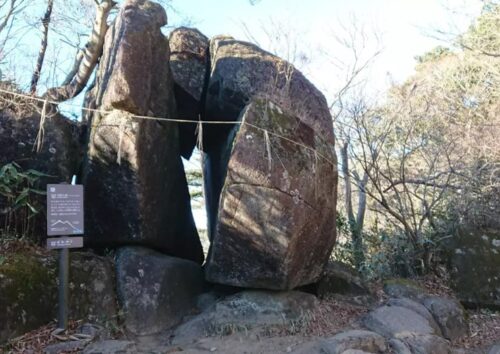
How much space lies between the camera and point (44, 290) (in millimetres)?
6133

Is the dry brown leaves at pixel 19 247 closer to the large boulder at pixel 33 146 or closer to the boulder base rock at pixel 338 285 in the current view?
the large boulder at pixel 33 146

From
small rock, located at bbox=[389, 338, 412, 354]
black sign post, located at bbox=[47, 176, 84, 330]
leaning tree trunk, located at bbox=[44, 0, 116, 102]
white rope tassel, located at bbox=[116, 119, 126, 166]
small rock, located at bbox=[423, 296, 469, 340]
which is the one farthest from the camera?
leaning tree trunk, located at bbox=[44, 0, 116, 102]

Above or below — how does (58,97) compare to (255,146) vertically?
Result: above

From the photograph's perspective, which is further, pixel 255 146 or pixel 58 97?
pixel 58 97

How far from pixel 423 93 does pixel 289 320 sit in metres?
10.2

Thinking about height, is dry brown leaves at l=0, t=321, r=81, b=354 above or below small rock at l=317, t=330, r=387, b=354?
above

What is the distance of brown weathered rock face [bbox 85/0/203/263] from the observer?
24.0ft

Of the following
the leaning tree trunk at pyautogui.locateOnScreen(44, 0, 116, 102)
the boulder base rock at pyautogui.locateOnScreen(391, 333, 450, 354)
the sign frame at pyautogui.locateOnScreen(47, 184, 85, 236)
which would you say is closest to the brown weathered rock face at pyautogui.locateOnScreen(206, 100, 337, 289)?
the boulder base rock at pyautogui.locateOnScreen(391, 333, 450, 354)

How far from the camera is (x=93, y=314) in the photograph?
6453mm

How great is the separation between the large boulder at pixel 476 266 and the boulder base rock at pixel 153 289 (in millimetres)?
5155

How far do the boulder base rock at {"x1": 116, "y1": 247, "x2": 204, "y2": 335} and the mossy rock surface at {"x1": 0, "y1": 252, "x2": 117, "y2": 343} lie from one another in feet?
0.79

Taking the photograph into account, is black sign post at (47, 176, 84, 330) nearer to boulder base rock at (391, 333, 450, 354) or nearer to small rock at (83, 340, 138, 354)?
small rock at (83, 340, 138, 354)

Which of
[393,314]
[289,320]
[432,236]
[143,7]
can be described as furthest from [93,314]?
[432,236]

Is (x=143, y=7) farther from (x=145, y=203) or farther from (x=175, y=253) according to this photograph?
(x=175, y=253)
